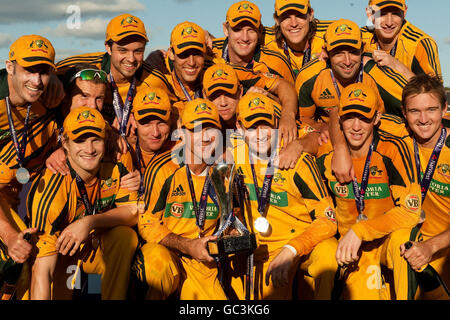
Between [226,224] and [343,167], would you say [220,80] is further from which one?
[226,224]

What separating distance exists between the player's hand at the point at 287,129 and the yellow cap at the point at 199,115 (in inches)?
28.3

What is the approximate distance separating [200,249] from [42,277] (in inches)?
60.4

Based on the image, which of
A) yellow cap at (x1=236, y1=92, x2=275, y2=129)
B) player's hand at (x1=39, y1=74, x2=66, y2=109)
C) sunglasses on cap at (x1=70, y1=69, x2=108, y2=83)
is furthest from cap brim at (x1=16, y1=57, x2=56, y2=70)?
yellow cap at (x1=236, y1=92, x2=275, y2=129)

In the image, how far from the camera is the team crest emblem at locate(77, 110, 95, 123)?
20.0 feet

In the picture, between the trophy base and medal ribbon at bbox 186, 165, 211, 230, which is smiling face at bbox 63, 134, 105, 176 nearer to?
medal ribbon at bbox 186, 165, 211, 230

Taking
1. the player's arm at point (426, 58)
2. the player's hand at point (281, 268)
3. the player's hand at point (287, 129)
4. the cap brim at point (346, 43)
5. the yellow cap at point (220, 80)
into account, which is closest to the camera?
the player's hand at point (281, 268)

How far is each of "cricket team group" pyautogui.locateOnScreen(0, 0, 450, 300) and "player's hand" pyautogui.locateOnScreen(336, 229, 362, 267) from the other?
0.01 metres

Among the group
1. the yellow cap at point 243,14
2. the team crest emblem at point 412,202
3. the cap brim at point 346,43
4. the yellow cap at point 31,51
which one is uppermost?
the yellow cap at point 243,14

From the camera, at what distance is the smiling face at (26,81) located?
6.36m

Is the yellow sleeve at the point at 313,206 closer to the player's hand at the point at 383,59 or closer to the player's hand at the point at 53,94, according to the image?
the player's hand at the point at 383,59

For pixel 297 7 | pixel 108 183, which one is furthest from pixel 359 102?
pixel 108 183

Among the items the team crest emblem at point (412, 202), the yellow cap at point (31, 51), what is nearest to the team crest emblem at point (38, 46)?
the yellow cap at point (31, 51)
